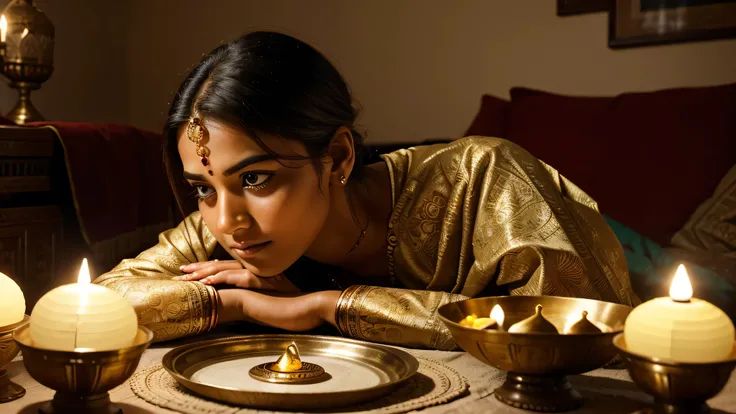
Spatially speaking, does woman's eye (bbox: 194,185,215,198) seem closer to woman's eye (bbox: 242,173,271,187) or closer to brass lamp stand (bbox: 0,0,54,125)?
woman's eye (bbox: 242,173,271,187)

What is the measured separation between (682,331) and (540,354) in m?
0.19

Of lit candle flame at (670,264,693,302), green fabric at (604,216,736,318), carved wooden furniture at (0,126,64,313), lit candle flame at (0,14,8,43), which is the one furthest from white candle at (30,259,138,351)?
lit candle flame at (0,14,8,43)

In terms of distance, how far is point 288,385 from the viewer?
1.08 m

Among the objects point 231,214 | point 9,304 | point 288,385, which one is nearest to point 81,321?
point 9,304

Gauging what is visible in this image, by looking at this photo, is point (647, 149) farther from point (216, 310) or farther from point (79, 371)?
point (79, 371)

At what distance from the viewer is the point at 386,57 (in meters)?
3.45

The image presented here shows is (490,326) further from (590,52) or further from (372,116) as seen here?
(372,116)

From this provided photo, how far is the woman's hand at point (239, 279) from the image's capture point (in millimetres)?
1538

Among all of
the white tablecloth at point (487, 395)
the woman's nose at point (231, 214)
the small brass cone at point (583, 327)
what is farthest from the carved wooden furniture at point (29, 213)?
the small brass cone at point (583, 327)

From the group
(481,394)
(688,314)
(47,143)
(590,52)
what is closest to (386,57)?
(590,52)

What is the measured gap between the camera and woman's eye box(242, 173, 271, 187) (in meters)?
1.34

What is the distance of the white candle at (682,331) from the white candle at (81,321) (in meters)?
0.59

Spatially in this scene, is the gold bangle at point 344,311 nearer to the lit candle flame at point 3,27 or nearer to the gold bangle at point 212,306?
the gold bangle at point 212,306

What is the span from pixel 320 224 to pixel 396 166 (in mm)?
299
